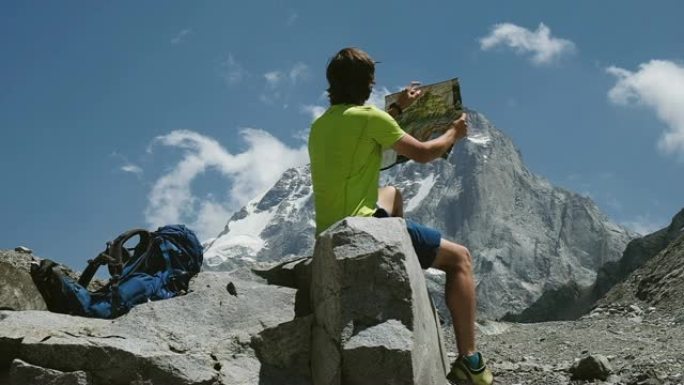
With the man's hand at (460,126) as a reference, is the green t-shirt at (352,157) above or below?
below

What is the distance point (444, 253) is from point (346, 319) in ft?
3.83

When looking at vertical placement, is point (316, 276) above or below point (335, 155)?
below

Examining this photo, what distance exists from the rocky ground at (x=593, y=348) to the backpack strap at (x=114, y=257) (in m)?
5.90

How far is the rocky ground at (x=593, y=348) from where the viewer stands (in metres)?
11.6

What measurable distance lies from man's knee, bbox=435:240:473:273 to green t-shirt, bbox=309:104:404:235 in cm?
71

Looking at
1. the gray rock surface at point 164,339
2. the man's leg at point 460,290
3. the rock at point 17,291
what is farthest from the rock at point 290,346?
the rock at point 17,291

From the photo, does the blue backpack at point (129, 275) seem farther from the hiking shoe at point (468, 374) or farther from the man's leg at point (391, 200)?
the hiking shoe at point (468, 374)

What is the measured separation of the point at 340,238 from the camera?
641 centimetres

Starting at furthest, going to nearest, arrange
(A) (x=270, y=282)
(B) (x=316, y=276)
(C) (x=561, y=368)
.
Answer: (C) (x=561, y=368) → (A) (x=270, y=282) → (B) (x=316, y=276)

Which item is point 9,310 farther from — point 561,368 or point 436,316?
point 561,368

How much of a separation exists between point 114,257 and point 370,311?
3.09 metres

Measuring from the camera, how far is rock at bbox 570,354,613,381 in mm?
11336

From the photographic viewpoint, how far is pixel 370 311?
247 inches

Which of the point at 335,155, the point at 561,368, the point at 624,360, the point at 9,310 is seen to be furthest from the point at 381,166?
the point at 624,360
